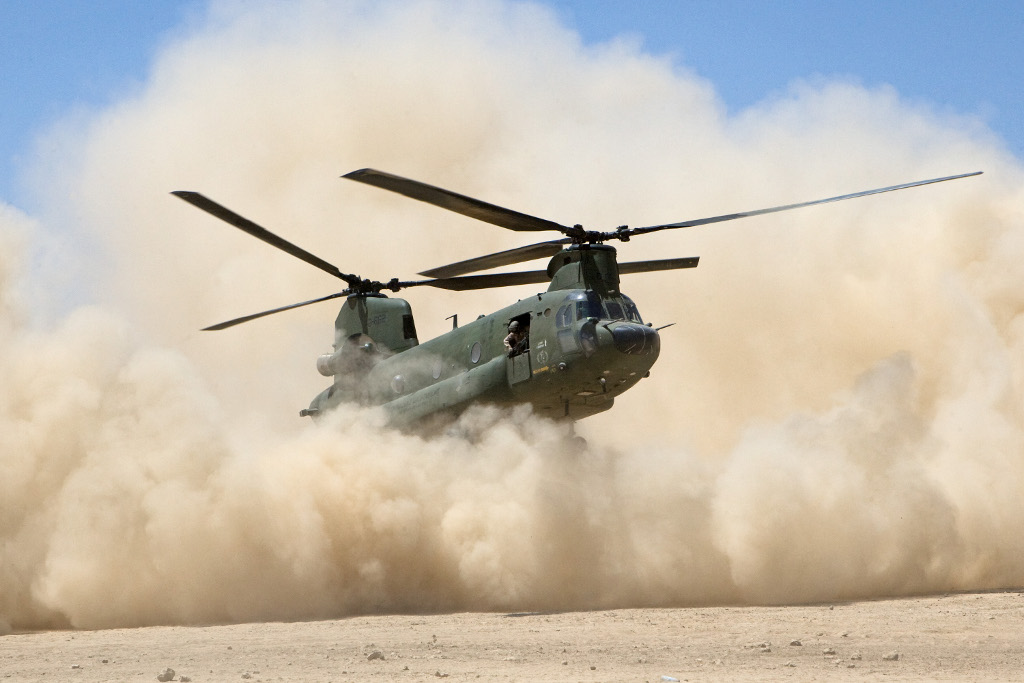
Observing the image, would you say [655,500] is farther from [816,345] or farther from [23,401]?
[816,345]

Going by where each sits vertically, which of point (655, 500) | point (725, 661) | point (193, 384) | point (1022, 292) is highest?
point (1022, 292)

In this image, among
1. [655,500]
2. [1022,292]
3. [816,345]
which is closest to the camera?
[655,500]

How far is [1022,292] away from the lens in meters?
23.3

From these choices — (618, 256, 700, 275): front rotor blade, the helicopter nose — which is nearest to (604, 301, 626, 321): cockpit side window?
the helicopter nose

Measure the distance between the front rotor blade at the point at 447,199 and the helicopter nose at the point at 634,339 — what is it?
1.62 meters

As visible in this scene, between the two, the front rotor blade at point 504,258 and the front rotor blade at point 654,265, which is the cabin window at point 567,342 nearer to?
the front rotor blade at point 504,258

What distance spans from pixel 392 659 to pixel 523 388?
21.5 feet

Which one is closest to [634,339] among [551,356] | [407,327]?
[551,356]

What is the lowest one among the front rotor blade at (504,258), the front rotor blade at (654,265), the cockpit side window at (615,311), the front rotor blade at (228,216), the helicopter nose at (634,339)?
the helicopter nose at (634,339)

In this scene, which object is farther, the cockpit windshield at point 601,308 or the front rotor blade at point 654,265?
the front rotor blade at point 654,265

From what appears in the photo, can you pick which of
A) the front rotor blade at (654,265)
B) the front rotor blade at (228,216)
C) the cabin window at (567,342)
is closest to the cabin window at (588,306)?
the cabin window at (567,342)

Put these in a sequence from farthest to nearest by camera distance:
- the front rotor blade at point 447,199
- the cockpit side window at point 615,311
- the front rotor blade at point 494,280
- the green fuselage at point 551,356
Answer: the front rotor blade at point 494,280 < the cockpit side window at point 615,311 < the green fuselage at point 551,356 < the front rotor blade at point 447,199

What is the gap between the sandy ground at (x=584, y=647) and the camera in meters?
9.62

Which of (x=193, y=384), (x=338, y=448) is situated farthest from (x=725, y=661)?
(x=193, y=384)
